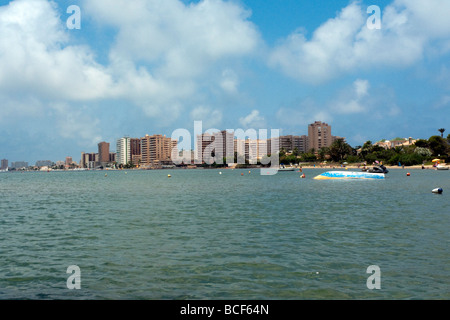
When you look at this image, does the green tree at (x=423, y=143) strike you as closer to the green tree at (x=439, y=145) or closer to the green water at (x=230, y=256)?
the green tree at (x=439, y=145)

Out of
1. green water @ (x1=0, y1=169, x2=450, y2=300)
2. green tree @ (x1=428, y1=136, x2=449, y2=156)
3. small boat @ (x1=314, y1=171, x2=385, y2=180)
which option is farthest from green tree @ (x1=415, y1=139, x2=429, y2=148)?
green water @ (x1=0, y1=169, x2=450, y2=300)

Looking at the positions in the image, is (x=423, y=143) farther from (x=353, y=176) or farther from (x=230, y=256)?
(x=230, y=256)

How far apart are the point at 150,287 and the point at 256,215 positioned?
1684 cm

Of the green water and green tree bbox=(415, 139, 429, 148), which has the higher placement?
green tree bbox=(415, 139, 429, 148)

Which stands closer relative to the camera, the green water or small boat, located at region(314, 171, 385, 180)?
the green water

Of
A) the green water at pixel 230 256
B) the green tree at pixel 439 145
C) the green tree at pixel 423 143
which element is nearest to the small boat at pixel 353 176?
the green water at pixel 230 256

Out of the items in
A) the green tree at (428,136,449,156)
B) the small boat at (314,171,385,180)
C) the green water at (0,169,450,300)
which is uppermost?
the green tree at (428,136,449,156)

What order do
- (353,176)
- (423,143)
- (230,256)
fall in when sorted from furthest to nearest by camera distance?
(423,143) → (353,176) → (230,256)

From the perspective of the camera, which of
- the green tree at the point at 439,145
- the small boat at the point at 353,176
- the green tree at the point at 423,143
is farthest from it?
the green tree at the point at 423,143

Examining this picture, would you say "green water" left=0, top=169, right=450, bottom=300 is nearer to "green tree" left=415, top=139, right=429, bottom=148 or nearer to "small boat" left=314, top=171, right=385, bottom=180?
"small boat" left=314, top=171, right=385, bottom=180

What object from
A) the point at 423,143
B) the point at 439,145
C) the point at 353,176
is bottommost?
the point at 353,176

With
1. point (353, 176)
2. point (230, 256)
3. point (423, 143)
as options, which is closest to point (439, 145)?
point (423, 143)
